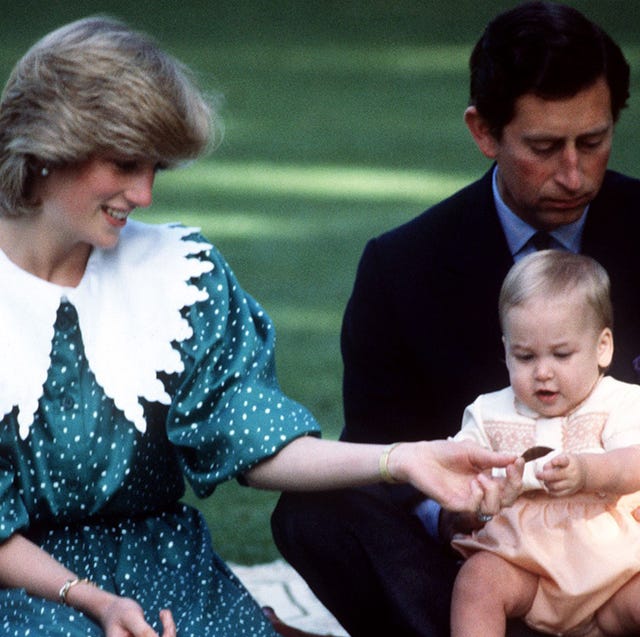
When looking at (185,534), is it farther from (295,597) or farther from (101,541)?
(295,597)

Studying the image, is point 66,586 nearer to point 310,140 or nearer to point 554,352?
point 554,352

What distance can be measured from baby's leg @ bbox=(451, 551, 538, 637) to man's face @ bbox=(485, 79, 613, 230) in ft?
2.62

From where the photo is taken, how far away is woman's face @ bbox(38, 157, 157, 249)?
3297 mm

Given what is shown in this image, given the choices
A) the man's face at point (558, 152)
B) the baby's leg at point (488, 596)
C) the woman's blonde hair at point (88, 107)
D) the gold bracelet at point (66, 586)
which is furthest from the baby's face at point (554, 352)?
the gold bracelet at point (66, 586)

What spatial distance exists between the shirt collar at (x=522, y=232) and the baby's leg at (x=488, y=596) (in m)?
0.79

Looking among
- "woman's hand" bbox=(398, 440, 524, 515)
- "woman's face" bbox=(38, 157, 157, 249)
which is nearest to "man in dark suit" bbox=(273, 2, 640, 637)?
"woman's hand" bbox=(398, 440, 524, 515)

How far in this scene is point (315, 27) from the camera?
13.3 meters

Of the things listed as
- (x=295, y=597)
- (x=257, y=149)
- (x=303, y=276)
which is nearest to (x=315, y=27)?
(x=257, y=149)

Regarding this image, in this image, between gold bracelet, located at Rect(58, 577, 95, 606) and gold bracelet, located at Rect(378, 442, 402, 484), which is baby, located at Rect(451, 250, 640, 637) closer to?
gold bracelet, located at Rect(378, 442, 402, 484)

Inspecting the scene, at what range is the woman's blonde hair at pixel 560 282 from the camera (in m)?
3.32

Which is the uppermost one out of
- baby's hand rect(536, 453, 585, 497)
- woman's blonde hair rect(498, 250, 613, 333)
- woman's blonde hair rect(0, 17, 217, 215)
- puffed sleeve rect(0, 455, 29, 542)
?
woman's blonde hair rect(0, 17, 217, 215)

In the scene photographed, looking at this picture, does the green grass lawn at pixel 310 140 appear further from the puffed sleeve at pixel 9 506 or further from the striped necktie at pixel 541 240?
the puffed sleeve at pixel 9 506

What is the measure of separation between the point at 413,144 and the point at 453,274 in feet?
21.1

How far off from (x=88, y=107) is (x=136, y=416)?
588mm
